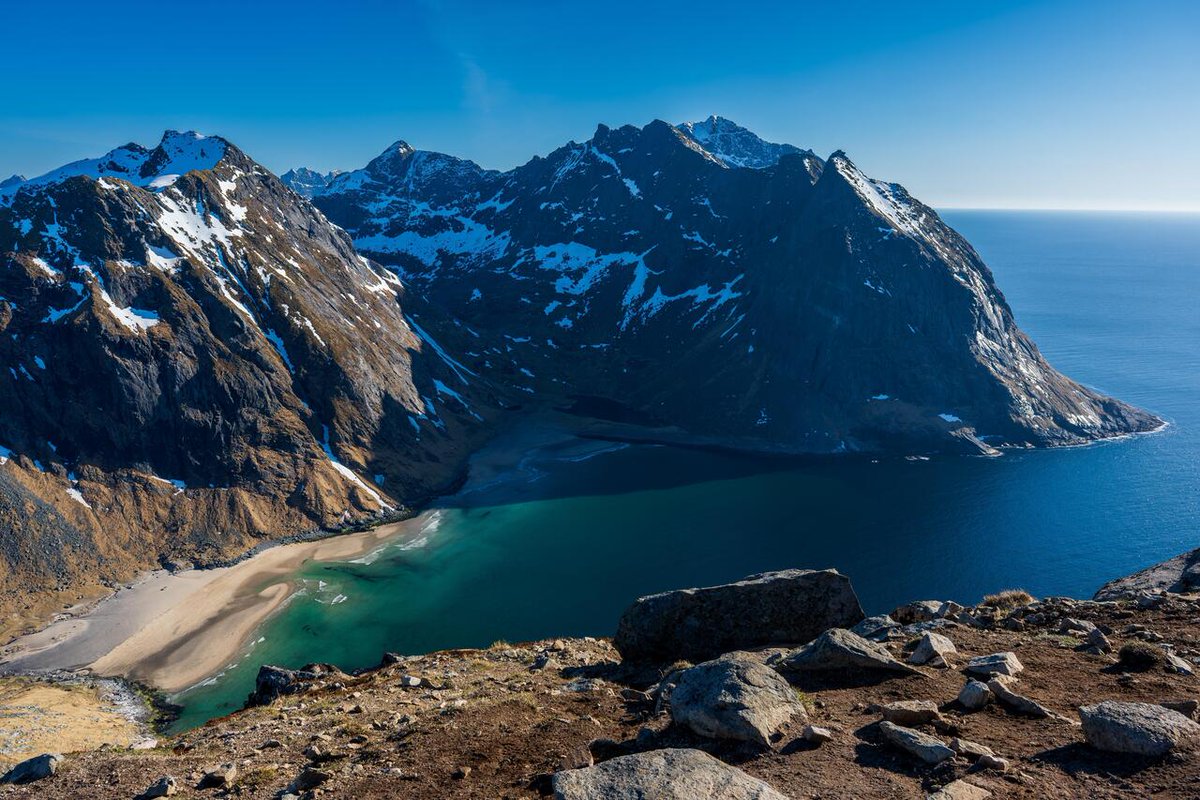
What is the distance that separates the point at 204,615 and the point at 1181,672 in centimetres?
10691

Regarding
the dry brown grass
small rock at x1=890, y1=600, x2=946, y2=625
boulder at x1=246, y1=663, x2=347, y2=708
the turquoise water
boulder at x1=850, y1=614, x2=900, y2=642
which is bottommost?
the turquoise water

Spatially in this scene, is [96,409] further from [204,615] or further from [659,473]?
[659,473]

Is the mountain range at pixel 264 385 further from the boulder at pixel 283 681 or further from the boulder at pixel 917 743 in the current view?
the boulder at pixel 917 743

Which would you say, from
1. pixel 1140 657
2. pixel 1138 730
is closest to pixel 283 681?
pixel 1138 730

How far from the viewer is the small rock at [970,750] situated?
1193 centimetres

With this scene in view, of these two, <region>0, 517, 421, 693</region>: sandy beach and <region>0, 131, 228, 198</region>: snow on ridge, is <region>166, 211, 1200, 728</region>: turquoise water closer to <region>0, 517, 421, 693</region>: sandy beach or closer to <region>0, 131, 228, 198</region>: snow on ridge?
<region>0, 517, 421, 693</region>: sandy beach

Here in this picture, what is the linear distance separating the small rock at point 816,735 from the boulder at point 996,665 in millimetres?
5878

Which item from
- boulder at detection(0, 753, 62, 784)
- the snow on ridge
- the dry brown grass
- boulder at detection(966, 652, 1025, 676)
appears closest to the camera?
boulder at detection(966, 652, 1025, 676)

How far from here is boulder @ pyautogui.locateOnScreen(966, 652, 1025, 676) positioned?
16.3 m

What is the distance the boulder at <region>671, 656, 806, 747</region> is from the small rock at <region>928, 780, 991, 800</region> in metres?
3.39

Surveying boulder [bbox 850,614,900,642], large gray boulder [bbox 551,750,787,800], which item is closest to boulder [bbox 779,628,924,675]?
boulder [bbox 850,614,900,642]

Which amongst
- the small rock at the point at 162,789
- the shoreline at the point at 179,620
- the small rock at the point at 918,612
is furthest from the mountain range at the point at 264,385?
the small rock at the point at 918,612

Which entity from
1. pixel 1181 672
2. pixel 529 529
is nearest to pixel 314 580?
pixel 529 529

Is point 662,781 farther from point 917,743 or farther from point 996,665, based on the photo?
point 996,665
